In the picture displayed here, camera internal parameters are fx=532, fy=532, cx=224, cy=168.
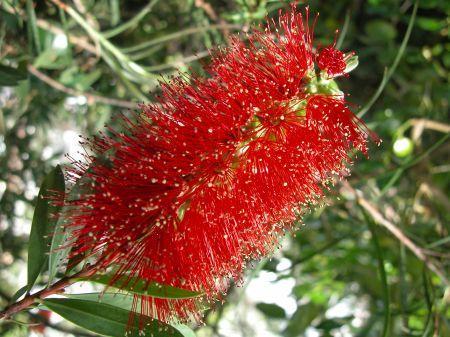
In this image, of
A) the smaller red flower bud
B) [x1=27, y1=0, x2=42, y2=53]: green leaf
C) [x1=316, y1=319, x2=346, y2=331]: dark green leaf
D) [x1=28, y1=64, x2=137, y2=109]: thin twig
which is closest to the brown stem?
the smaller red flower bud

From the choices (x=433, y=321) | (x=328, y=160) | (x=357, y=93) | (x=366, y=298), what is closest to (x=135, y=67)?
(x=328, y=160)

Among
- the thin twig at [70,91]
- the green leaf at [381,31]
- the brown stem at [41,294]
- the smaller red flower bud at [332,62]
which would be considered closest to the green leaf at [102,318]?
the brown stem at [41,294]

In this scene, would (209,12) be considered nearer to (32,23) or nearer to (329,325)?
(32,23)

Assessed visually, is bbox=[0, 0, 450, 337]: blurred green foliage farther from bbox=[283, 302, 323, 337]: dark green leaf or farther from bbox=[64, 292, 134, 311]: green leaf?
bbox=[64, 292, 134, 311]: green leaf

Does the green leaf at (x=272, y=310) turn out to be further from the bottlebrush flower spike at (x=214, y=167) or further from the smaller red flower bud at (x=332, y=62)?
the smaller red flower bud at (x=332, y=62)

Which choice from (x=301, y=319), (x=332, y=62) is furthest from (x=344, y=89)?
(x=332, y=62)

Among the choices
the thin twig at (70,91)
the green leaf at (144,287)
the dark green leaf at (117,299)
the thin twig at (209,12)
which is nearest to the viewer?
the green leaf at (144,287)
